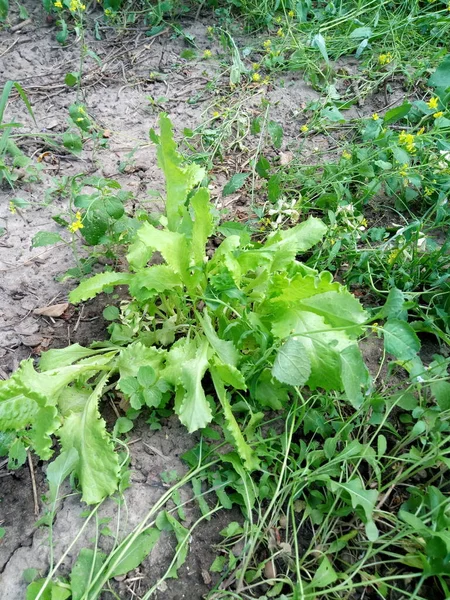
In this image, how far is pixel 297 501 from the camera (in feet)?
4.72

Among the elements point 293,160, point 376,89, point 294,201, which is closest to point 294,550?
point 294,201

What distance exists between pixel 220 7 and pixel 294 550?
3.09 m

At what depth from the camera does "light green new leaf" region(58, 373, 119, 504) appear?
1.37m

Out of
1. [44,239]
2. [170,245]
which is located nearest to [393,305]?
[170,245]

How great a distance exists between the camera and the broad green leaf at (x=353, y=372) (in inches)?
51.5

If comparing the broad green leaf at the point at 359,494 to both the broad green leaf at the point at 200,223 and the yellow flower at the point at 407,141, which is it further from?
the yellow flower at the point at 407,141

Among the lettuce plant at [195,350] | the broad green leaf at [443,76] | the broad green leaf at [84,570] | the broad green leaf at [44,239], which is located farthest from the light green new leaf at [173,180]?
the broad green leaf at [443,76]

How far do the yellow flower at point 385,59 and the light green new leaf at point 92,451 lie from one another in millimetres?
2410

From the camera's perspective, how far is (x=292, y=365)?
4.22ft

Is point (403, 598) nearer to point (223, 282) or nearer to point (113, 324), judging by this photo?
point (223, 282)

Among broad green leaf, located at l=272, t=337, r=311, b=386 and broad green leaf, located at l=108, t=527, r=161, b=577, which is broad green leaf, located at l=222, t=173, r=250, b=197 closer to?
broad green leaf, located at l=272, t=337, r=311, b=386

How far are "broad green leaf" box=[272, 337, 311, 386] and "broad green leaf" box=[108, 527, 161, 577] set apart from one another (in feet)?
1.96

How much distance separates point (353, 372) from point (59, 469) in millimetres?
880

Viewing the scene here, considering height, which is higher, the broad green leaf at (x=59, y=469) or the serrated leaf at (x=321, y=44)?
the serrated leaf at (x=321, y=44)
